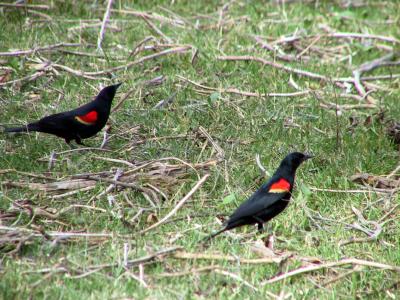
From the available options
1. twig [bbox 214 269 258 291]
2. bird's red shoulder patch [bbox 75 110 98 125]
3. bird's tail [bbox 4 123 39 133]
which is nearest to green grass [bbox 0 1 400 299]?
twig [bbox 214 269 258 291]

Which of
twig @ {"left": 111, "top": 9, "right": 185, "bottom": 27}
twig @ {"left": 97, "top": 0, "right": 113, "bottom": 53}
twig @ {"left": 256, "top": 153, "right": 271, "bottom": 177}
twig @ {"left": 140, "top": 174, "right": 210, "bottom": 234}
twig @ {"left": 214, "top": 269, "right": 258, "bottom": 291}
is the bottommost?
twig @ {"left": 111, "top": 9, "right": 185, "bottom": 27}

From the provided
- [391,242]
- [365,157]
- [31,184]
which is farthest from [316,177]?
[31,184]

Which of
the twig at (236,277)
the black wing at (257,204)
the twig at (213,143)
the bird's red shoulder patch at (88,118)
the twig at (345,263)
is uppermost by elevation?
the black wing at (257,204)

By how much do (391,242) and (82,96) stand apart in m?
3.45

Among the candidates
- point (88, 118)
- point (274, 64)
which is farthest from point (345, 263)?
point (274, 64)

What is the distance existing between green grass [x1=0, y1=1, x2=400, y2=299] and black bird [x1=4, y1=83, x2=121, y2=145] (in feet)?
0.62

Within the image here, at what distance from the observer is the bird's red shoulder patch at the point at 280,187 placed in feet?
17.9

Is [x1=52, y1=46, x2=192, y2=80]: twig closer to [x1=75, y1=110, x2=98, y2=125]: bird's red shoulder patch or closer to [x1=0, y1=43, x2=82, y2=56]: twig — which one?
[x1=0, y1=43, x2=82, y2=56]: twig

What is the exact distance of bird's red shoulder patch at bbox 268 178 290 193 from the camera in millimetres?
5465

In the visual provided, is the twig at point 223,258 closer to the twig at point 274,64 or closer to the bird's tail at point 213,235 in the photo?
the bird's tail at point 213,235

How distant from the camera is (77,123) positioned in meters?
6.76

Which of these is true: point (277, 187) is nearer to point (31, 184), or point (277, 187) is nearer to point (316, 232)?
point (316, 232)

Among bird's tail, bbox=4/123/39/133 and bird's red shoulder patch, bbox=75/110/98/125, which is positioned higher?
bird's red shoulder patch, bbox=75/110/98/125

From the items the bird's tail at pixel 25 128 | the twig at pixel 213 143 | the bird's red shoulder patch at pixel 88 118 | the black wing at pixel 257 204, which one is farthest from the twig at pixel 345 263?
the bird's tail at pixel 25 128
